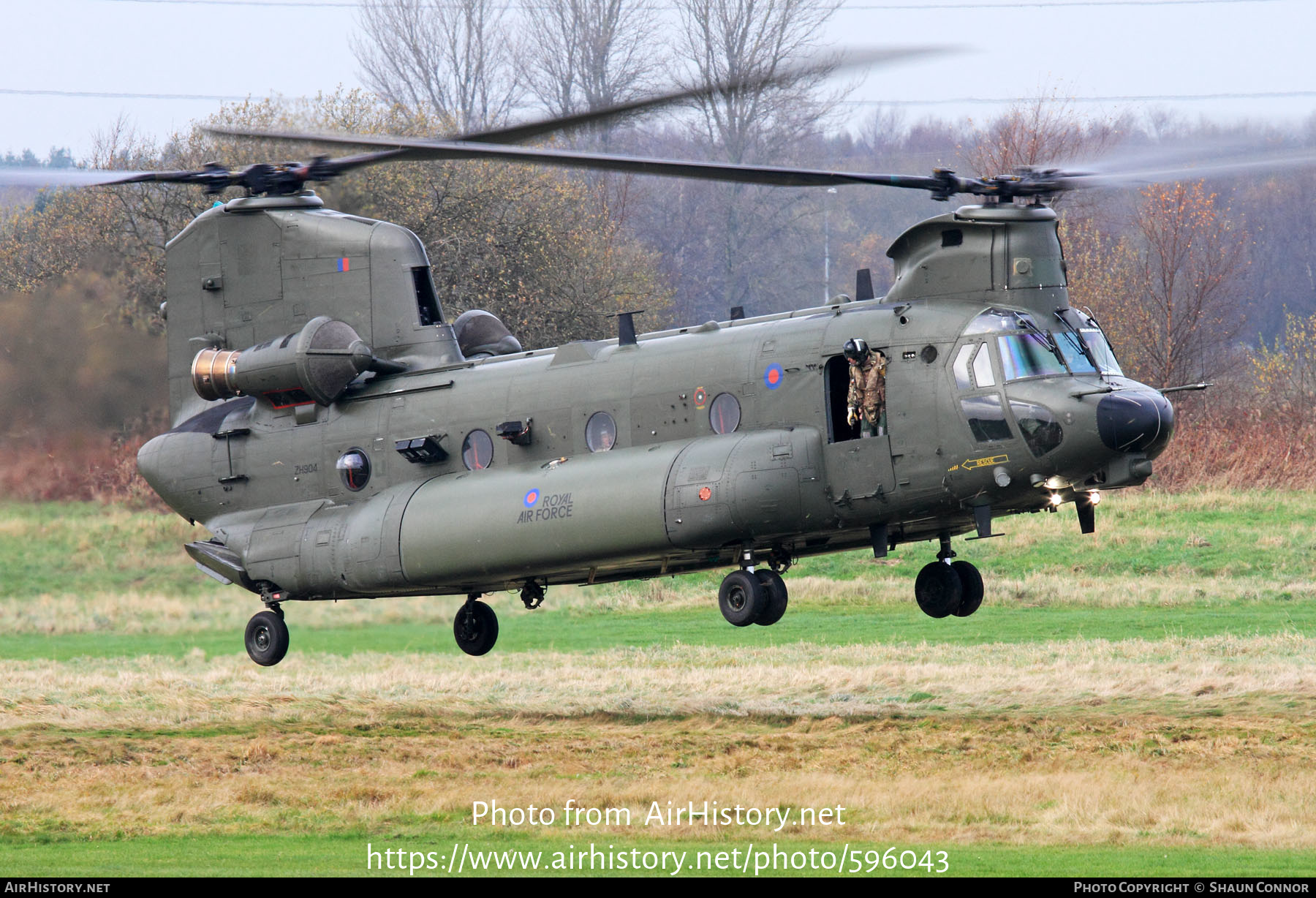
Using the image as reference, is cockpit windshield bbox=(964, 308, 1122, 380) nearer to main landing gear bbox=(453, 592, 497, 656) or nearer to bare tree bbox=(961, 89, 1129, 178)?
main landing gear bbox=(453, 592, 497, 656)

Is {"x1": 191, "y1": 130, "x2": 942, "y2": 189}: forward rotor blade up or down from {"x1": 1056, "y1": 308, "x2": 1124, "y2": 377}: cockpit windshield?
up

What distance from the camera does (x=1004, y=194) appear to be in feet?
67.5

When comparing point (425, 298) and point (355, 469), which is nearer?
point (355, 469)

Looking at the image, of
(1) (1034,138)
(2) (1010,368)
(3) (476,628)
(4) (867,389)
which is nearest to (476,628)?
(3) (476,628)

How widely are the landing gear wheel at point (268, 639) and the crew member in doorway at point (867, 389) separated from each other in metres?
9.58

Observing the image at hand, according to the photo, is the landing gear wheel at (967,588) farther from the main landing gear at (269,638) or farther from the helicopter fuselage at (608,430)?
the main landing gear at (269,638)

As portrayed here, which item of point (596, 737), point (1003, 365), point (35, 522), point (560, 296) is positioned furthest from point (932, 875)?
point (560, 296)

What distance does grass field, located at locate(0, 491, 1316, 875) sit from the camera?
776 inches

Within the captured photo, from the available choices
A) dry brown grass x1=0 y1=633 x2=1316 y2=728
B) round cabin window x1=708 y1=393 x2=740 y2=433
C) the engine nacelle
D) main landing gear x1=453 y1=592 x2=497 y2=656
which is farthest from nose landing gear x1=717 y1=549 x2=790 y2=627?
dry brown grass x1=0 y1=633 x2=1316 y2=728

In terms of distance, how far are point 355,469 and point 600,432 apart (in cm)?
412

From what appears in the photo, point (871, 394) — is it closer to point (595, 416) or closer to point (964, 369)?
point (964, 369)

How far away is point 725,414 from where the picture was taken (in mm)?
20891

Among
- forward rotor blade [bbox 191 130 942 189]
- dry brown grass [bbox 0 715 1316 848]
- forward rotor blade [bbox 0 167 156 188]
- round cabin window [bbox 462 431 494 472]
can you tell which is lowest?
dry brown grass [bbox 0 715 1316 848]

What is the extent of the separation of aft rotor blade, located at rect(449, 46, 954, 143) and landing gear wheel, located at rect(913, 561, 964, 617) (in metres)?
7.40
